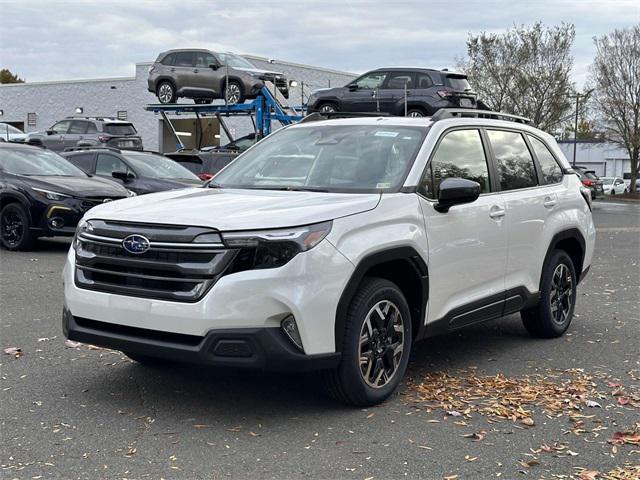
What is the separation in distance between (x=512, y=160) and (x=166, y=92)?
1926cm

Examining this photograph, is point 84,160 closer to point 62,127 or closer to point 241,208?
point 241,208

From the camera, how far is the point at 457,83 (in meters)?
19.6

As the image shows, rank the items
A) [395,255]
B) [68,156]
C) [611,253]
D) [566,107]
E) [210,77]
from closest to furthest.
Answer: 1. [395,255]
2. [611,253]
3. [68,156]
4. [210,77]
5. [566,107]

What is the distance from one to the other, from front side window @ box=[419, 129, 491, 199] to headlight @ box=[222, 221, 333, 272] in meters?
1.32

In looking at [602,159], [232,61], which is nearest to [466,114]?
[232,61]

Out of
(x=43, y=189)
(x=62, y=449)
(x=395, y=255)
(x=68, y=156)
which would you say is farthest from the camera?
(x=68, y=156)

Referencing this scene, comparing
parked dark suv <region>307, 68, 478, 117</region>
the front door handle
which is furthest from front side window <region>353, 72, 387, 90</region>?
the front door handle

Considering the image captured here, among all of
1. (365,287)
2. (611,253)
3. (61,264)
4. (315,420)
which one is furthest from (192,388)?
(611,253)

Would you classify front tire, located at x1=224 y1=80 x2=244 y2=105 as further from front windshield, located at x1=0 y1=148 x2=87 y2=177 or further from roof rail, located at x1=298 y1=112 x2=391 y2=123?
roof rail, located at x1=298 y1=112 x2=391 y2=123

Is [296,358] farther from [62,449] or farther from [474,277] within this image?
[474,277]

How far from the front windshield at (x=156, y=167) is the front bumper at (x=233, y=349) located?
34.4 feet

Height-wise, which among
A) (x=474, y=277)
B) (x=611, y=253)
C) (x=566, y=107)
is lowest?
(x=611, y=253)

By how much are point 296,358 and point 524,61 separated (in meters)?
42.8

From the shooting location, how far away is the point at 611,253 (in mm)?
14547
